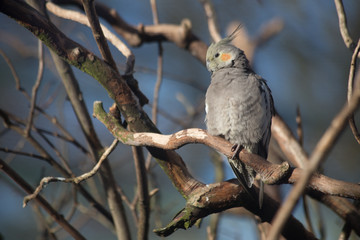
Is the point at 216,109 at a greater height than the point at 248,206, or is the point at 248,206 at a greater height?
the point at 216,109

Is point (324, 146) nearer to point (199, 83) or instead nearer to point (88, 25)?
point (88, 25)

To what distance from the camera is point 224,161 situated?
10.3 ft

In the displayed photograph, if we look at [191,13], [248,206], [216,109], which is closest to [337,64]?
[191,13]

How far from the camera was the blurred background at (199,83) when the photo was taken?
164 inches

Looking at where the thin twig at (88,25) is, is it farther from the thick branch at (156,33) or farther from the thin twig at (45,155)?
the thin twig at (45,155)

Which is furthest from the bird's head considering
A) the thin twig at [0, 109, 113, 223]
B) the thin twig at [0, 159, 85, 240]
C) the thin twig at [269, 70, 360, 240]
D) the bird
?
the thin twig at [269, 70, 360, 240]

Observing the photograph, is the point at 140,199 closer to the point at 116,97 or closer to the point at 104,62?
the point at 116,97

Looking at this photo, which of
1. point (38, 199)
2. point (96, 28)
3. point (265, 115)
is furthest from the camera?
point (265, 115)

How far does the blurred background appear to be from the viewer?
13.7 ft

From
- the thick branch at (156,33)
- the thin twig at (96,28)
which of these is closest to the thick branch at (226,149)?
the thin twig at (96,28)

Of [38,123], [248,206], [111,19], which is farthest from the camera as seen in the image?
[38,123]

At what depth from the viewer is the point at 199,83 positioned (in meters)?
5.84

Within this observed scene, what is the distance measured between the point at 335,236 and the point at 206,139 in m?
3.65

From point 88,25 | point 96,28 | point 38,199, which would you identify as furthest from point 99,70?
point 38,199
